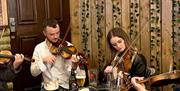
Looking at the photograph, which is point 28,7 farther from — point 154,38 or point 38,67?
point 154,38

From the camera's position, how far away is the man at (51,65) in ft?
9.72

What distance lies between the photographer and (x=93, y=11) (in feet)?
12.7

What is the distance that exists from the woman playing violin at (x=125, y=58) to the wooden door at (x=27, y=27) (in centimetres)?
141

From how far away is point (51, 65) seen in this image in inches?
121

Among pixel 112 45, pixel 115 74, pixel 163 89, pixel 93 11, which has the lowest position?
pixel 163 89

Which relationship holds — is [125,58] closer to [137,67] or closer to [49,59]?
[137,67]

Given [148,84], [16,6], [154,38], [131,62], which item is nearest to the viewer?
[148,84]

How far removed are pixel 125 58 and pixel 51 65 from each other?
81cm

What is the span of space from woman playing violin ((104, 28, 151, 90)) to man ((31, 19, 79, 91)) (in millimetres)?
481

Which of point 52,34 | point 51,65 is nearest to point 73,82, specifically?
point 51,65

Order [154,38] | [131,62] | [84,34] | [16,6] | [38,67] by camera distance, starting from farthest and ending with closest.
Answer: [84,34] < [16,6] < [154,38] < [38,67] < [131,62]

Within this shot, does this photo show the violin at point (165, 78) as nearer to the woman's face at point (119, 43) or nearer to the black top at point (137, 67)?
the black top at point (137, 67)

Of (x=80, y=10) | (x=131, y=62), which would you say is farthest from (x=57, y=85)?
(x=80, y=10)

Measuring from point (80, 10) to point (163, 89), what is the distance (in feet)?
5.05
